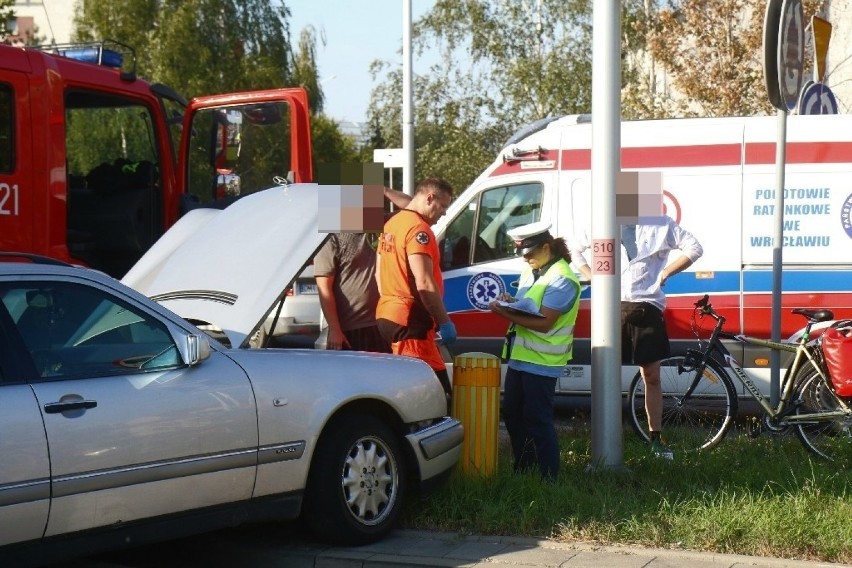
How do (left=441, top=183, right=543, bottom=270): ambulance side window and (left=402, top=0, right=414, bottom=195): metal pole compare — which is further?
(left=402, top=0, right=414, bottom=195): metal pole

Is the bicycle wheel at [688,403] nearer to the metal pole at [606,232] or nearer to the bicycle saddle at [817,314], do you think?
the bicycle saddle at [817,314]

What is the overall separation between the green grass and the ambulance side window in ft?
10.3

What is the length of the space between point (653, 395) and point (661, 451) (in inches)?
23.1

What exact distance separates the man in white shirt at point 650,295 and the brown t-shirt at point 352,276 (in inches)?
63.4

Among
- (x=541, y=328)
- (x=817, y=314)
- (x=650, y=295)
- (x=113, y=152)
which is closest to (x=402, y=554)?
(x=541, y=328)

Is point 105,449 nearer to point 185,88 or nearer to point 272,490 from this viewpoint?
point 272,490

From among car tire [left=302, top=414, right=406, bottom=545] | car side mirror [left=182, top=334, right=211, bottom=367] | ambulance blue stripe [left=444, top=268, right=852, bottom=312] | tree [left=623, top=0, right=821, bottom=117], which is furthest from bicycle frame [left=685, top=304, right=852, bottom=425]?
tree [left=623, top=0, right=821, bottom=117]

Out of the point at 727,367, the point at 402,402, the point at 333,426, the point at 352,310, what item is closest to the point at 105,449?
the point at 333,426

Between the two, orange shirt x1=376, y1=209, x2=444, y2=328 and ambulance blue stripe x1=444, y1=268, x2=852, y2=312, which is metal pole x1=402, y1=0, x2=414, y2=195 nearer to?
ambulance blue stripe x1=444, y1=268, x2=852, y2=312

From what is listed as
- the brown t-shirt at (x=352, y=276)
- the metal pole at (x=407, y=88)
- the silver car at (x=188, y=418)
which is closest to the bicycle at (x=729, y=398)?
the brown t-shirt at (x=352, y=276)

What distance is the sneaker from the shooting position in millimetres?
7925

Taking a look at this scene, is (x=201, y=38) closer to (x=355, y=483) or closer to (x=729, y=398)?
(x=729, y=398)

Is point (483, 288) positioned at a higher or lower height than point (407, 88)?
lower

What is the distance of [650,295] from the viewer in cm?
859
